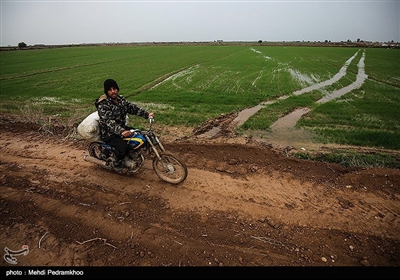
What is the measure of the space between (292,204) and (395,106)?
11210 millimetres

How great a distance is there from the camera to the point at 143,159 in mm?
4914

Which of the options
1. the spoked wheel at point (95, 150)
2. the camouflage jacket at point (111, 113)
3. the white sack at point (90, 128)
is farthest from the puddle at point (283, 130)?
the white sack at point (90, 128)

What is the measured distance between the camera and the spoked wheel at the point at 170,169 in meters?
4.54

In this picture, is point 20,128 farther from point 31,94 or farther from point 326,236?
point 326,236

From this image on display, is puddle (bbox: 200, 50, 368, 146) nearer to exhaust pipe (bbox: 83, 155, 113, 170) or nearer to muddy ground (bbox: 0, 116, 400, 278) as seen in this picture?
muddy ground (bbox: 0, 116, 400, 278)

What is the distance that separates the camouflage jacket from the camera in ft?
14.3

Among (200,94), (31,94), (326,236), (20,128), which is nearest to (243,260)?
(326,236)

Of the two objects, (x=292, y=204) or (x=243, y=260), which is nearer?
(x=243, y=260)

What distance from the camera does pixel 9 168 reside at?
5391mm

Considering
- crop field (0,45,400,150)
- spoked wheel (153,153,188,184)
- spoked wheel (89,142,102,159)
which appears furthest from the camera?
crop field (0,45,400,150)

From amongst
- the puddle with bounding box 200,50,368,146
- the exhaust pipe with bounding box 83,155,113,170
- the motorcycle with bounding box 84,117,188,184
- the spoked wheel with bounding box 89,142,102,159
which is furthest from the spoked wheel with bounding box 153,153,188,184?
the puddle with bounding box 200,50,368,146

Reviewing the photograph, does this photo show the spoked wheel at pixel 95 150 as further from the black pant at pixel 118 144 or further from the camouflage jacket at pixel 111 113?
the black pant at pixel 118 144

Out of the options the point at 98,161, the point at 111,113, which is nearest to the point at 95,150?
the point at 98,161

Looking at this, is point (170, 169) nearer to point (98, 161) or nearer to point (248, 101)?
point (98, 161)
